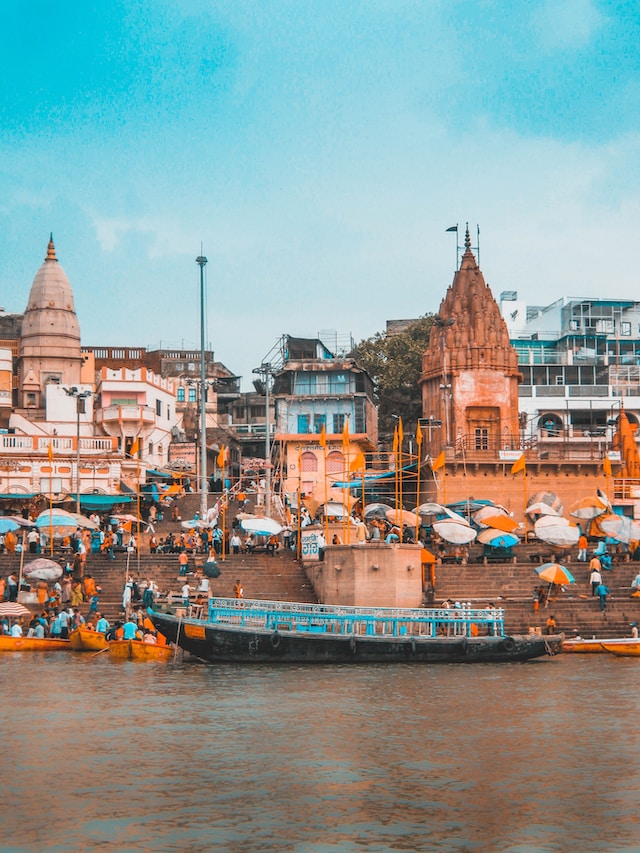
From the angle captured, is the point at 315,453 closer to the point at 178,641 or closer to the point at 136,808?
the point at 178,641

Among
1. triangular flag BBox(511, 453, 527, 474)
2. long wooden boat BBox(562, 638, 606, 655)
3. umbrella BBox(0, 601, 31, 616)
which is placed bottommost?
long wooden boat BBox(562, 638, 606, 655)

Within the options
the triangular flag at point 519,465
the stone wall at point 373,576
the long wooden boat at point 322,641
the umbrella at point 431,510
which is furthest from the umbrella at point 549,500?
the long wooden boat at point 322,641

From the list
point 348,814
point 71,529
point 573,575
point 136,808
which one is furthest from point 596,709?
point 71,529

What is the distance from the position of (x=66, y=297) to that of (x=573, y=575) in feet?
120

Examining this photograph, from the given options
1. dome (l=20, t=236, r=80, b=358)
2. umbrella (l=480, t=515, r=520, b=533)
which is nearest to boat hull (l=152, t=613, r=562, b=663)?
umbrella (l=480, t=515, r=520, b=533)

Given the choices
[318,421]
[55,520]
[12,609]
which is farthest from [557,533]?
[318,421]

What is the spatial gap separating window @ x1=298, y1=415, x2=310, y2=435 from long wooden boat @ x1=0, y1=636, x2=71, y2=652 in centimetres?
2992

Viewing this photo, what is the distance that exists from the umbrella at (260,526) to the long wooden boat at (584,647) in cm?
1095

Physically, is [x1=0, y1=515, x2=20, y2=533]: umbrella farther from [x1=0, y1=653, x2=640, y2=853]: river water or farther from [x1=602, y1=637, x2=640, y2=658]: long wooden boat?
[x1=602, y1=637, x2=640, y2=658]: long wooden boat

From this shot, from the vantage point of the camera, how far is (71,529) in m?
43.9

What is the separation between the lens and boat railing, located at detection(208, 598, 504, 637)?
33.3 m

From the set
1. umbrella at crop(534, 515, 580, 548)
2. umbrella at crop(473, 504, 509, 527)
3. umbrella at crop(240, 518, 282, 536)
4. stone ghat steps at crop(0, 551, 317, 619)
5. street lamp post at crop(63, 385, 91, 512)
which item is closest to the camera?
stone ghat steps at crop(0, 551, 317, 619)

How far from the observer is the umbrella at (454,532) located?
40.0 m

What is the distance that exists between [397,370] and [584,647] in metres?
37.0
